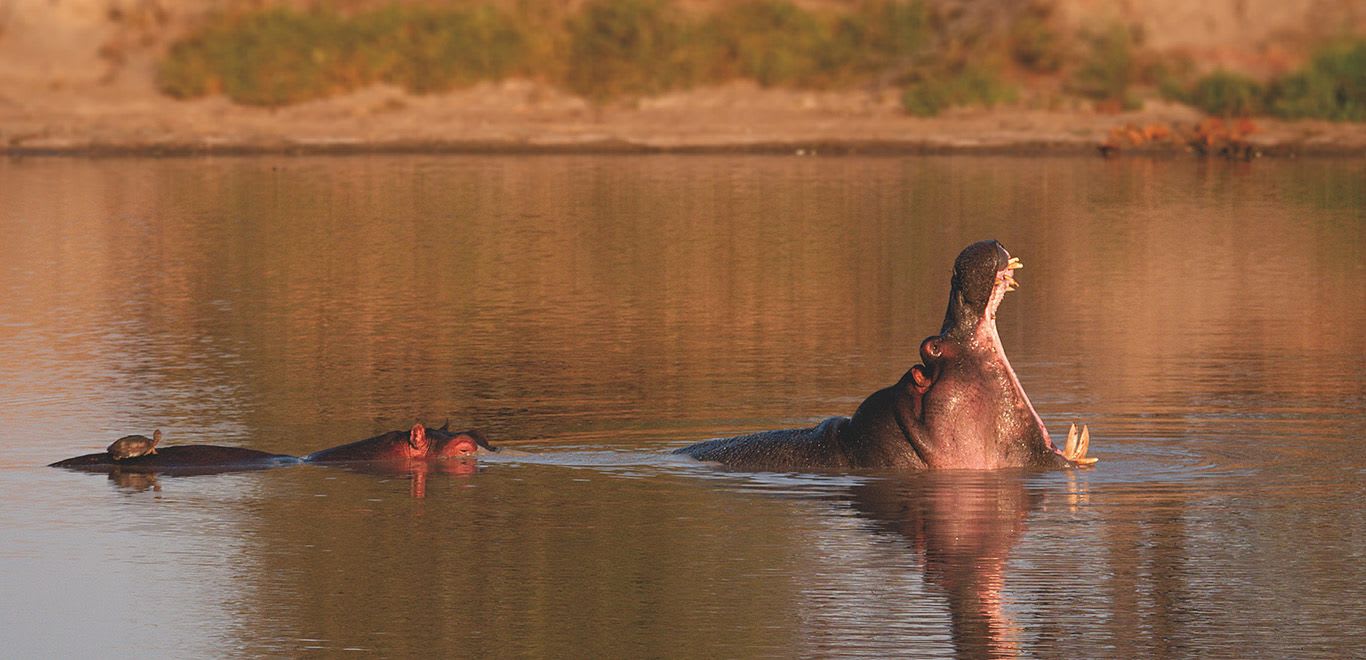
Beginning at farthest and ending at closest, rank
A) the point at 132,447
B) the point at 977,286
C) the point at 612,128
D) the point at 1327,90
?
1. the point at 612,128
2. the point at 1327,90
3. the point at 132,447
4. the point at 977,286

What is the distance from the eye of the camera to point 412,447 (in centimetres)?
1268

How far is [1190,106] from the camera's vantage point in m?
41.0

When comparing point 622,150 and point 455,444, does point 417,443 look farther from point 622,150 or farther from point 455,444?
point 622,150

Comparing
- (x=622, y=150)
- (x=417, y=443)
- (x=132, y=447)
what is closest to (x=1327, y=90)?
(x=622, y=150)

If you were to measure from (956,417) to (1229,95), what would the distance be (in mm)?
29328

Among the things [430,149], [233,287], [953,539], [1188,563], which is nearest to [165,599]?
[953,539]

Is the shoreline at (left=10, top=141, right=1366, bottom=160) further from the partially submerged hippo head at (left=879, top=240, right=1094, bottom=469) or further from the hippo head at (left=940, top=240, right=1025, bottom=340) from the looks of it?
the hippo head at (left=940, top=240, right=1025, bottom=340)

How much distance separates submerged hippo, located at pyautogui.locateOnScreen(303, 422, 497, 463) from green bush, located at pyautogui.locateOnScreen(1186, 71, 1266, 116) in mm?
29124

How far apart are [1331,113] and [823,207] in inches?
521

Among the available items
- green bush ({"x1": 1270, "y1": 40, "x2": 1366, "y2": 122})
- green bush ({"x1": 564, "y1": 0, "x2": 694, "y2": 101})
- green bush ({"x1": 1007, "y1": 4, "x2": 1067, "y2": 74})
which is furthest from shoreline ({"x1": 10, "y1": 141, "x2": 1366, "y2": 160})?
green bush ({"x1": 1007, "y1": 4, "x2": 1067, "y2": 74})

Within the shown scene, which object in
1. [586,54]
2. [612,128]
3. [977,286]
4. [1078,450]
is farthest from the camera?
[586,54]

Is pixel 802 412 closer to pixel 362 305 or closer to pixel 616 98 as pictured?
pixel 362 305

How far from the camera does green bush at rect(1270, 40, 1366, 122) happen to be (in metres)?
40.2

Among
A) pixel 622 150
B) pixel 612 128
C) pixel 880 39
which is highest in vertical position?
pixel 880 39
